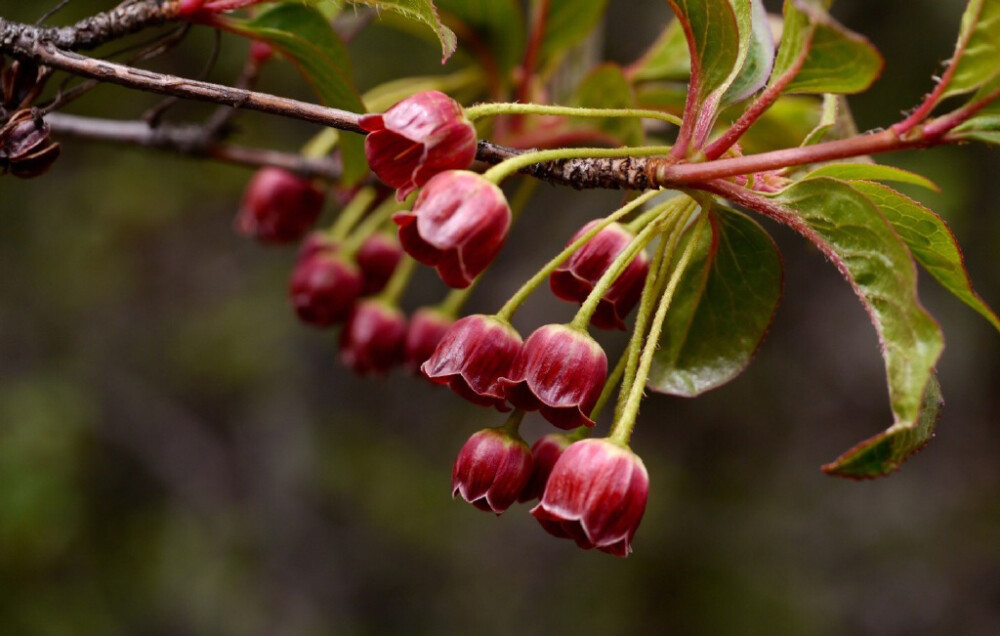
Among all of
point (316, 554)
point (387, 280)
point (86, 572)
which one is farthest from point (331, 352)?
point (387, 280)

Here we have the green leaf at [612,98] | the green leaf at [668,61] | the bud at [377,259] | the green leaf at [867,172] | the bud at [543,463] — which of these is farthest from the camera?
the bud at [377,259]

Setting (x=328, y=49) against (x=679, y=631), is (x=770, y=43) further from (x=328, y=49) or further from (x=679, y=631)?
(x=679, y=631)

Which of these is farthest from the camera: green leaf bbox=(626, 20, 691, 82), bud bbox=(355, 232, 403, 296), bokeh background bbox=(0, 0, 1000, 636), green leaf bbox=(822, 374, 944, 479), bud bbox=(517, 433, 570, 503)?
bokeh background bbox=(0, 0, 1000, 636)

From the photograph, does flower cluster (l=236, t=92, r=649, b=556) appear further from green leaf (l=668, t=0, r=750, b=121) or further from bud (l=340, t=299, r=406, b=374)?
bud (l=340, t=299, r=406, b=374)

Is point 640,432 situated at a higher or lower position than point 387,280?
lower

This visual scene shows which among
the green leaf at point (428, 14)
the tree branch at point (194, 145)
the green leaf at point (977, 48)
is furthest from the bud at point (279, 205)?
the green leaf at point (977, 48)

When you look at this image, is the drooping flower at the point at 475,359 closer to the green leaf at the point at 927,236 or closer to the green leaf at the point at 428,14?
the green leaf at the point at 428,14

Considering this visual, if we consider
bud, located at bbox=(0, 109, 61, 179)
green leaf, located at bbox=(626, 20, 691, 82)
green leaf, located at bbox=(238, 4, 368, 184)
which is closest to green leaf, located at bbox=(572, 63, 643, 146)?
green leaf, located at bbox=(626, 20, 691, 82)
